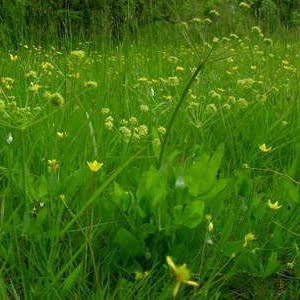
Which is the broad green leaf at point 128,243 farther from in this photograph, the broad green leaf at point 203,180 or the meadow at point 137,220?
the broad green leaf at point 203,180

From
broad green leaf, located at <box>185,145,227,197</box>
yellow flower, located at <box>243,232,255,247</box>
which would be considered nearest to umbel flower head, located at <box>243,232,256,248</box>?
yellow flower, located at <box>243,232,255,247</box>

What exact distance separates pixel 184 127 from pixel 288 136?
1.41ft

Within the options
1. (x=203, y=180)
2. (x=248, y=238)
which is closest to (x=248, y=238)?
(x=248, y=238)

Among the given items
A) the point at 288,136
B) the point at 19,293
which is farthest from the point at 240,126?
the point at 19,293

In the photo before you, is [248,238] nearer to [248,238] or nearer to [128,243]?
[248,238]

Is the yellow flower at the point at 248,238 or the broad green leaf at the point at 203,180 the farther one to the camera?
the broad green leaf at the point at 203,180

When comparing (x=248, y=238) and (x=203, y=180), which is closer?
(x=248, y=238)

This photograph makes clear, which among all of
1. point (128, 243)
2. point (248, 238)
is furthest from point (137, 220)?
point (248, 238)

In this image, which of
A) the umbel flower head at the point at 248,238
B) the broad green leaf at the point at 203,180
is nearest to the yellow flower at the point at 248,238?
the umbel flower head at the point at 248,238

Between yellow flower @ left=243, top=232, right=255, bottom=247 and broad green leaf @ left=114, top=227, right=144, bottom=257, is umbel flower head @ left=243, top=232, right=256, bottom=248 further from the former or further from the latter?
broad green leaf @ left=114, top=227, right=144, bottom=257

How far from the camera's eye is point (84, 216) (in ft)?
4.44

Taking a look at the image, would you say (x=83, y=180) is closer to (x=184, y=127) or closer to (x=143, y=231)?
(x=143, y=231)

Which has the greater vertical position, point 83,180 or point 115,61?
point 83,180

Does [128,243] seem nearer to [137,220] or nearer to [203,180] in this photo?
[137,220]
